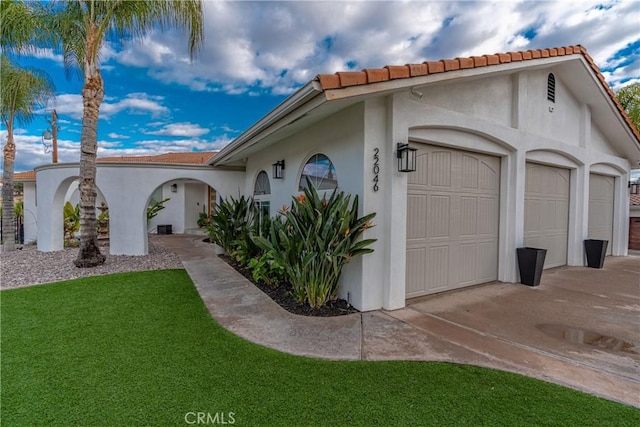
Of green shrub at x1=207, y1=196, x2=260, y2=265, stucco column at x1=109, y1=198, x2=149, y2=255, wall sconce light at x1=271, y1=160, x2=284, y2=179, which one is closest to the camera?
wall sconce light at x1=271, y1=160, x2=284, y2=179

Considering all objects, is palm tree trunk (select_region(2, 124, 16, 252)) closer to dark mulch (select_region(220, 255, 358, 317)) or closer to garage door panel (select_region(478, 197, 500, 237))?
dark mulch (select_region(220, 255, 358, 317))

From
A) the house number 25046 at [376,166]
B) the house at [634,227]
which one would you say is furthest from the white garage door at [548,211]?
the house at [634,227]

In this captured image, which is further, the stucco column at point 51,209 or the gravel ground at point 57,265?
the stucco column at point 51,209

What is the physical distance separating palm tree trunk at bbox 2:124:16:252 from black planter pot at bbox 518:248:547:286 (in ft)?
51.8

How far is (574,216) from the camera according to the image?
854cm

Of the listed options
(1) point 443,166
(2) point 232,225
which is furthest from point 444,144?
(2) point 232,225

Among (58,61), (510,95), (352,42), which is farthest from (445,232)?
(58,61)

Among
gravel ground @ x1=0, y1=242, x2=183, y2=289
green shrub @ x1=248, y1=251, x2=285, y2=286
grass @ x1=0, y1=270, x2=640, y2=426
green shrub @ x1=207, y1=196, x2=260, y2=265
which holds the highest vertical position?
green shrub @ x1=207, y1=196, x2=260, y2=265

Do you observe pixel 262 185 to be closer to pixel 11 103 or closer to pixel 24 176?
pixel 11 103

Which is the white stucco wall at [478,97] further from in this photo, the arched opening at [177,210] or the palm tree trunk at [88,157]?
the arched opening at [177,210]

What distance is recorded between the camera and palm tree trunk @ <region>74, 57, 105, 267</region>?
286 inches

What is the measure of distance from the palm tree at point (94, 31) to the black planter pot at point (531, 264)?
8.97m

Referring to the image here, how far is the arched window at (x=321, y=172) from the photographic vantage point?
5.62 m

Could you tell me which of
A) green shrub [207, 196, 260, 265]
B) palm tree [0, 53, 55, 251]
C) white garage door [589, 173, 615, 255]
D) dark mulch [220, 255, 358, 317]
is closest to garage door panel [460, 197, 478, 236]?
dark mulch [220, 255, 358, 317]
